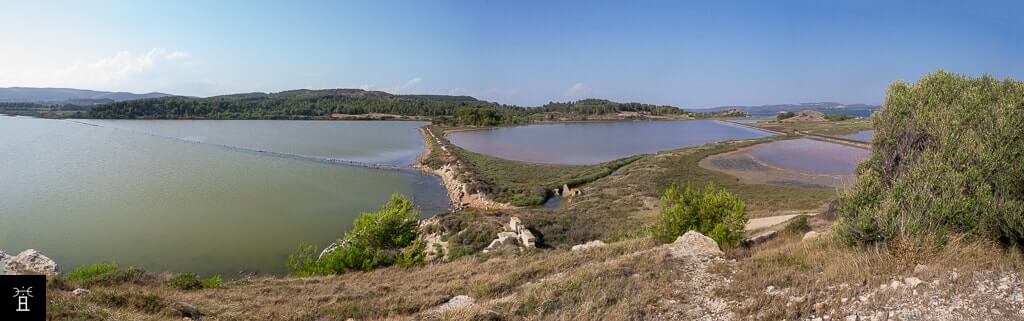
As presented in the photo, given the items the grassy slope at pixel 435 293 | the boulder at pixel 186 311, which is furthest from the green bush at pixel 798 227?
the boulder at pixel 186 311

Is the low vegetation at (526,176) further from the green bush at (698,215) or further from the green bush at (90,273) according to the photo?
the green bush at (90,273)

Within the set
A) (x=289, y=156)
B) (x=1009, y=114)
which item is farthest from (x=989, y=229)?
(x=289, y=156)

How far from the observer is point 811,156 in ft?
205

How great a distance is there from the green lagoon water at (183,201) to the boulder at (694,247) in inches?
739

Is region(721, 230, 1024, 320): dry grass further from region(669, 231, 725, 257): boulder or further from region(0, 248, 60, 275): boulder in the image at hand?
region(0, 248, 60, 275): boulder

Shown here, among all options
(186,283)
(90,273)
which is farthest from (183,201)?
(186,283)

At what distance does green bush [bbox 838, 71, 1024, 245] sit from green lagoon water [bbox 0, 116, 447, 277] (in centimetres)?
2352

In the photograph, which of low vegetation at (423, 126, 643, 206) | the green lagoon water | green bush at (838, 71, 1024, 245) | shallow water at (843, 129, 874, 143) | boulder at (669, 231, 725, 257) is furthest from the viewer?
shallow water at (843, 129, 874, 143)

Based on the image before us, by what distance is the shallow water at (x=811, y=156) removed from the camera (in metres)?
52.0

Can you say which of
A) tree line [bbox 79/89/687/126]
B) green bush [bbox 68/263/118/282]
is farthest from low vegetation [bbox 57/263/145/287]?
tree line [bbox 79/89/687/126]

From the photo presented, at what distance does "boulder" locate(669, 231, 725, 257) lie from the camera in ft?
41.6

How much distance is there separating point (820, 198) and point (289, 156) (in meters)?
60.1

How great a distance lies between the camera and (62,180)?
39.6m

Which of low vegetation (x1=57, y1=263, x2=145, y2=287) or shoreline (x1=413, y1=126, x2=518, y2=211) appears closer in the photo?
low vegetation (x1=57, y1=263, x2=145, y2=287)
